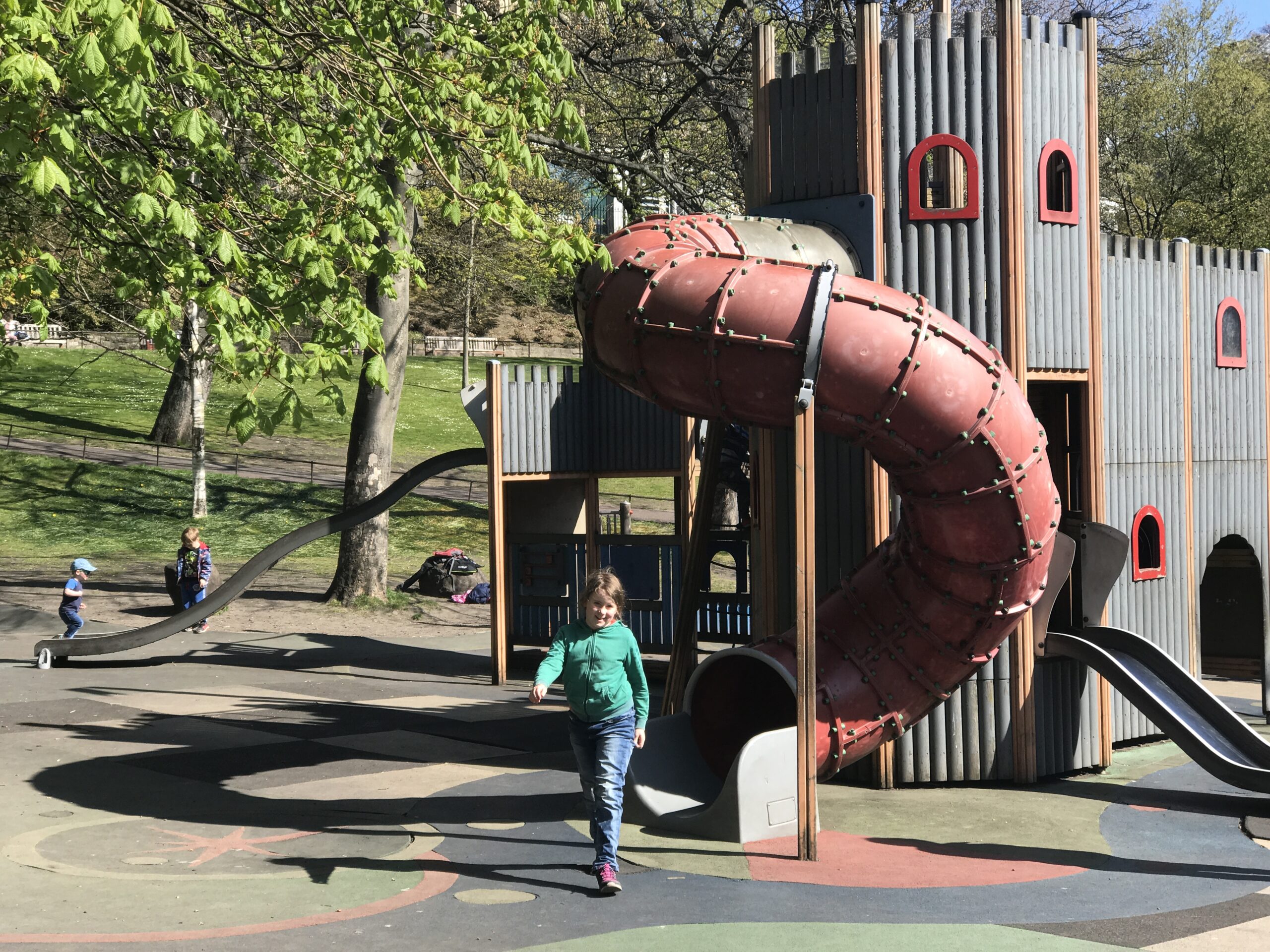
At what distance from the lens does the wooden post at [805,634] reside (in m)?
8.01

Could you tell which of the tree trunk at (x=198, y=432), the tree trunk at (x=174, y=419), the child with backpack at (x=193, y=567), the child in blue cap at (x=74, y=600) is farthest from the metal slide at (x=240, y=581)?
the tree trunk at (x=174, y=419)

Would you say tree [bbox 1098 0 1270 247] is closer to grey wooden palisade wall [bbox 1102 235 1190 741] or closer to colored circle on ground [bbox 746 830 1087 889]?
grey wooden palisade wall [bbox 1102 235 1190 741]

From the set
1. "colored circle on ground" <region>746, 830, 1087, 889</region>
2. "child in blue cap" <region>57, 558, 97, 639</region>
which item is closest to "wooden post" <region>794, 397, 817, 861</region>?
"colored circle on ground" <region>746, 830, 1087, 889</region>

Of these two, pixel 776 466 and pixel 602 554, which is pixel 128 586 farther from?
pixel 776 466

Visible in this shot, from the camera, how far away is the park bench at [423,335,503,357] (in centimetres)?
6450

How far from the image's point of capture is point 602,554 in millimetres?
16531

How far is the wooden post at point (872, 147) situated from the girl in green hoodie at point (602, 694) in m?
3.19

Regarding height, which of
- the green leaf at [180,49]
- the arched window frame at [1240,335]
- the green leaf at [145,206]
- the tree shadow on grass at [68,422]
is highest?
the green leaf at [180,49]

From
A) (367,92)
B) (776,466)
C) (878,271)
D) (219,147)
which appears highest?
(367,92)

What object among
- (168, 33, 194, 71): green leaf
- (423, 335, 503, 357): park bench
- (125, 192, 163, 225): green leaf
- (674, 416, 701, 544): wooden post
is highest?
(423, 335, 503, 357): park bench

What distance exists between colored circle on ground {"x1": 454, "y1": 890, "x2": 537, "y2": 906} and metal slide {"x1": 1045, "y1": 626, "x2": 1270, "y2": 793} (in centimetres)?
493

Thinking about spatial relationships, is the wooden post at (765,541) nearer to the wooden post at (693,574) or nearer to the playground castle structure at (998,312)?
the playground castle structure at (998,312)

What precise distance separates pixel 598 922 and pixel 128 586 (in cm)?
1877

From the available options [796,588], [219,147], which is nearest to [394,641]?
[219,147]
